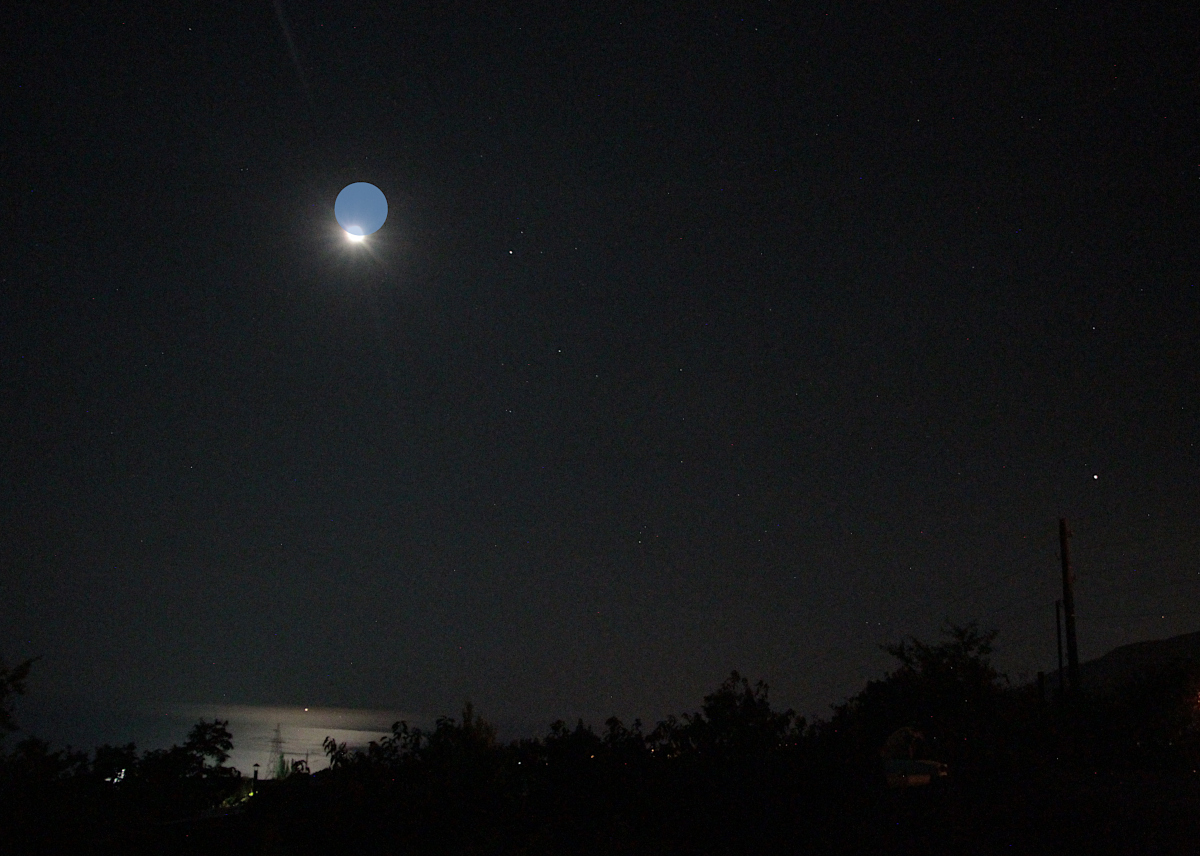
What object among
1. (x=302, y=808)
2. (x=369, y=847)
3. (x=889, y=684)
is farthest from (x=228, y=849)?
(x=889, y=684)

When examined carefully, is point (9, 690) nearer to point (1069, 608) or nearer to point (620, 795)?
point (620, 795)

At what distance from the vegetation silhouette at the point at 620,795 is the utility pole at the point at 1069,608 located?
5.22 meters

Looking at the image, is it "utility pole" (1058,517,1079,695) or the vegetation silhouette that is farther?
"utility pole" (1058,517,1079,695)

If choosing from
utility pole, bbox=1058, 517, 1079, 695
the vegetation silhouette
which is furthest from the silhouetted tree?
utility pole, bbox=1058, 517, 1079, 695

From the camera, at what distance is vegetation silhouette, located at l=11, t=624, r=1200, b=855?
8250 mm

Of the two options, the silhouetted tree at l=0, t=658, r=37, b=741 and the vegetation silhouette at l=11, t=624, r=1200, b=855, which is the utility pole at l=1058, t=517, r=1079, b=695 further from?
the silhouetted tree at l=0, t=658, r=37, b=741

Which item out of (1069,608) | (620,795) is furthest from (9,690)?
(1069,608)

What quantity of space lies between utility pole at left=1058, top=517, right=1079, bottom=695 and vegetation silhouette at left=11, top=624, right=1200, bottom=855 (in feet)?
17.1

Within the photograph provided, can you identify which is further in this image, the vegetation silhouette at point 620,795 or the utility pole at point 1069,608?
the utility pole at point 1069,608

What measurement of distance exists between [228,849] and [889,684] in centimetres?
1547

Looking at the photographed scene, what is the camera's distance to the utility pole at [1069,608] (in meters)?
22.6

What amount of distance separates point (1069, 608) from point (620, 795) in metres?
16.8

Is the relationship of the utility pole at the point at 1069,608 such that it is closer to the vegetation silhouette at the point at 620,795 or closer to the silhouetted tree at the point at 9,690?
the vegetation silhouette at the point at 620,795

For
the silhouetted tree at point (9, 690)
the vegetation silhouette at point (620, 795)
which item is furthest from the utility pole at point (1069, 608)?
the silhouetted tree at point (9, 690)
